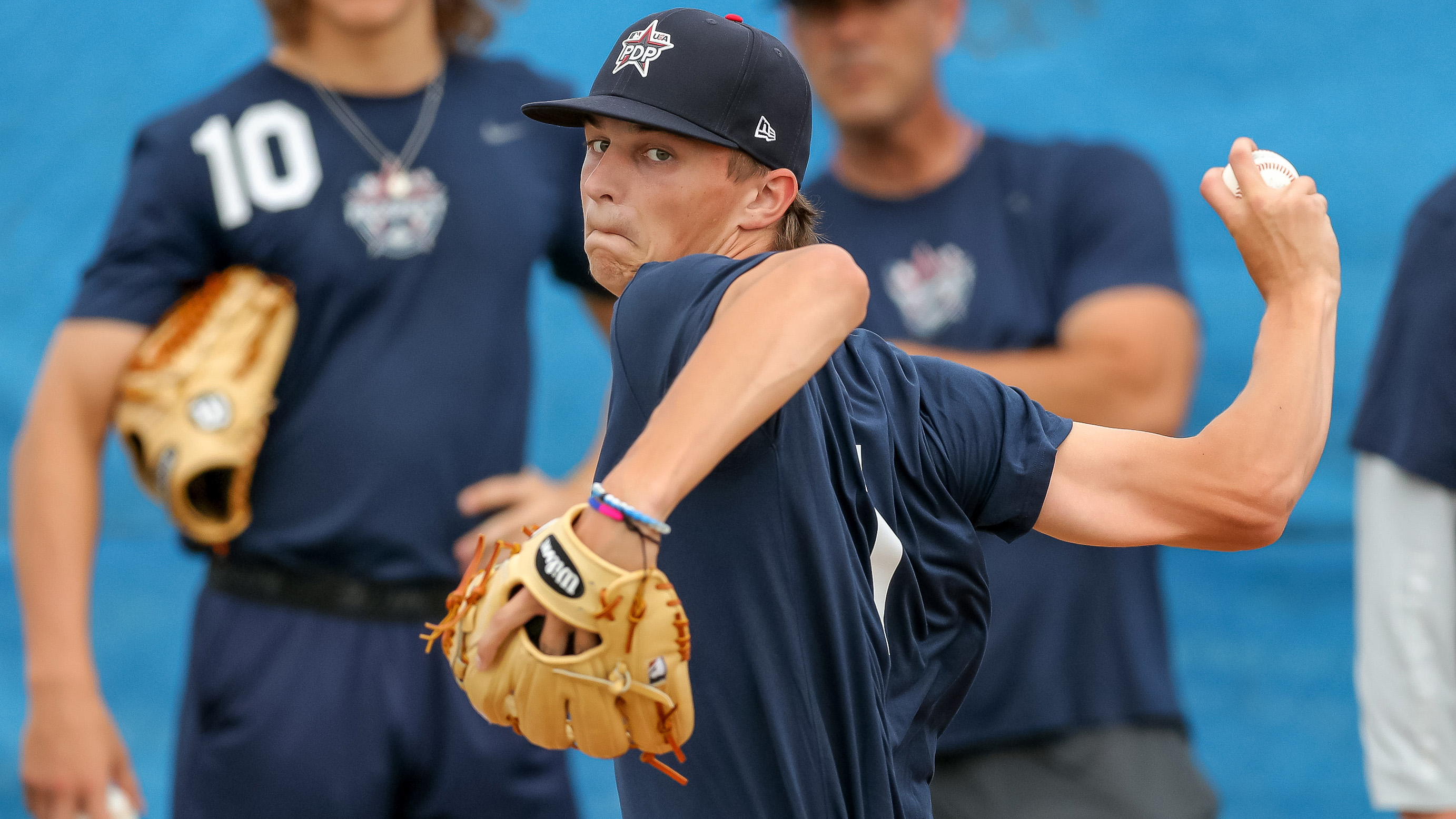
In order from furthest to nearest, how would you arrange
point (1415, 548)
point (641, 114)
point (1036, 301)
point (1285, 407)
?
point (1036, 301), point (1415, 548), point (1285, 407), point (641, 114)

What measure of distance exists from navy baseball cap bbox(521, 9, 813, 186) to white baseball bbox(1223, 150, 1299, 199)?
0.45 meters

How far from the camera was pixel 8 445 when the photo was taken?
365cm

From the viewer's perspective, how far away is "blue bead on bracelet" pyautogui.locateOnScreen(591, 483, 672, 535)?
48.0 inches

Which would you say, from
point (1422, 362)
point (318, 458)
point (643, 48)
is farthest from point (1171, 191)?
point (643, 48)

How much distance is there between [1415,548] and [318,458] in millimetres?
1857

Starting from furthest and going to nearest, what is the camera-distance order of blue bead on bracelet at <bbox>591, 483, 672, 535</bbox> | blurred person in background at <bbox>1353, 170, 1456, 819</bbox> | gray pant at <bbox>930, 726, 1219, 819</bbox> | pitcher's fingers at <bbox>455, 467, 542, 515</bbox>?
gray pant at <bbox>930, 726, 1219, 819</bbox>, pitcher's fingers at <bbox>455, 467, 542, 515</bbox>, blurred person in background at <bbox>1353, 170, 1456, 819</bbox>, blue bead on bracelet at <bbox>591, 483, 672, 535</bbox>

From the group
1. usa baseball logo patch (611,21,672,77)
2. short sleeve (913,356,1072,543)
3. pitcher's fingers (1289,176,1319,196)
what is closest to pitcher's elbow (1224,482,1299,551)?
short sleeve (913,356,1072,543)

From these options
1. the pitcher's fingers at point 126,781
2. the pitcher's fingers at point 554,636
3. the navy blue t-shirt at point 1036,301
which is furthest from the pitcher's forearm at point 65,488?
the pitcher's fingers at point 554,636

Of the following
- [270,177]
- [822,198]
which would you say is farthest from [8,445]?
[822,198]

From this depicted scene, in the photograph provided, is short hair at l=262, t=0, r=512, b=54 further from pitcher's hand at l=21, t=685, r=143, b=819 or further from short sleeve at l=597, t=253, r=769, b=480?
short sleeve at l=597, t=253, r=769, b=480

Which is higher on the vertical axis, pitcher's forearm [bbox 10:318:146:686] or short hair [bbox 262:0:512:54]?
short hair [bbox 262:0:512:54]

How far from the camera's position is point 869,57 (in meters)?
3.13

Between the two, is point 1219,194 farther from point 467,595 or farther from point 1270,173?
point 467,595

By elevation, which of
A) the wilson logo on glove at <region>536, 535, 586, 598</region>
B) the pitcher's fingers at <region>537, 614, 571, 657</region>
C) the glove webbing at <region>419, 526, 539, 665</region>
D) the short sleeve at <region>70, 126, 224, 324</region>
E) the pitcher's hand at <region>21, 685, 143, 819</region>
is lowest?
the pitcher's hand at <region>21, 685, 143, 819</region>
